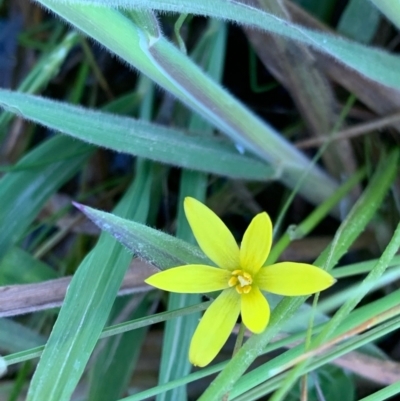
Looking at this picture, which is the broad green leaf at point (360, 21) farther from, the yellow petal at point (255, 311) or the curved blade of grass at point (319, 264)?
the yellow petal at point (255, 311)

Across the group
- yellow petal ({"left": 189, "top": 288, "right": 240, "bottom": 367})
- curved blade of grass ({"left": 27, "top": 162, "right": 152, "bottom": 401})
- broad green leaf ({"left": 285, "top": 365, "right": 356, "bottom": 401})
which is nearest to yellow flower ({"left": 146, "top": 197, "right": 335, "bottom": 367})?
yellow petal ({"left": 189, "top": 288, "right": 240, "bottom": 367})

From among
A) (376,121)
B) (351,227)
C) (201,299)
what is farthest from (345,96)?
(201,299)

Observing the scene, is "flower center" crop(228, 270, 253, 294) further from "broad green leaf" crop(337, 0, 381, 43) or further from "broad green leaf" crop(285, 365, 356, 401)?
"broad green leaf" crop(337, 0, 381, 43)

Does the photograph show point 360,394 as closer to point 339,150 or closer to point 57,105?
point 339,150

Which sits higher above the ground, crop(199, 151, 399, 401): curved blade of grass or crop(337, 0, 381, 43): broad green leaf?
crop(337, 0, 381, 43): broad green leaf

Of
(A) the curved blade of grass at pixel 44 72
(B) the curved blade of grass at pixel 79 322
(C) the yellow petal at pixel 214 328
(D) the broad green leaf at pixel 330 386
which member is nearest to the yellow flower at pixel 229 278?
(C) the yellow petal at pixel 214 328

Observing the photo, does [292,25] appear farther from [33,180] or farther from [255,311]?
[33,180]

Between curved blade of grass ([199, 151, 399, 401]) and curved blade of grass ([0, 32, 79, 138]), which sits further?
curved blade of grass ([0, 32, 79, 138])

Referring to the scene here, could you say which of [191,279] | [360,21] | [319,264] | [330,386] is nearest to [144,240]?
[191,279]
